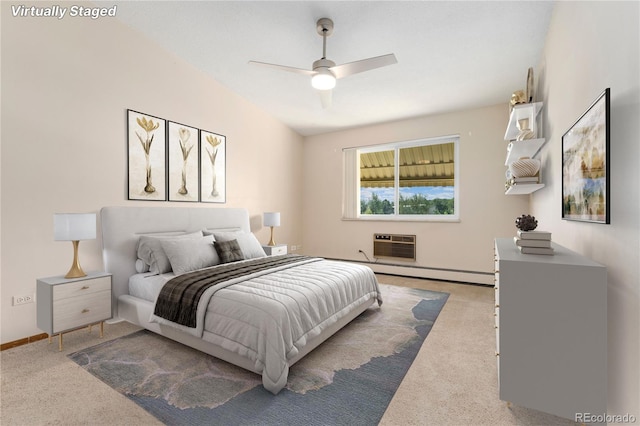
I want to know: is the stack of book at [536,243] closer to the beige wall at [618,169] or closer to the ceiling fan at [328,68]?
the beige wall at [618,169]

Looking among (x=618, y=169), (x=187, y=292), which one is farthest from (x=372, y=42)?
(x=187, y=292)

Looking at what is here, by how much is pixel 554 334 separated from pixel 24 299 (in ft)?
13.1

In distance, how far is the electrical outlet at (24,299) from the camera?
2570 mm

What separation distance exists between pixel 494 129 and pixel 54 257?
5.67 meters

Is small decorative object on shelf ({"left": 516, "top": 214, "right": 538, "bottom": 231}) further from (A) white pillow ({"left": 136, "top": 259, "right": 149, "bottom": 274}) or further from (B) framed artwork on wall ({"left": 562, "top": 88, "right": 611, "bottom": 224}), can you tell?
Result: (A) white pillow ({"left": 136, "top": 259, "right": 149, "bottom": 274})

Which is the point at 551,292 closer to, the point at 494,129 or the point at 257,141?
the point at 494,129

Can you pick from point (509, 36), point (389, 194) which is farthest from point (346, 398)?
point (389, 194)

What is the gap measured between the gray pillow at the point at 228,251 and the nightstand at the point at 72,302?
105 cm

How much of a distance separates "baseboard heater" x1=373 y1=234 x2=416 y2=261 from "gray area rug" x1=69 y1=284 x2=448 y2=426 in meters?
2.25

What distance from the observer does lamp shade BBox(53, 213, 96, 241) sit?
246 centimetres

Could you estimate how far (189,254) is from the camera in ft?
10.0

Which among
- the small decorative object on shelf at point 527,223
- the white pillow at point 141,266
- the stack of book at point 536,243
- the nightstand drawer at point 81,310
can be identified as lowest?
the nightstand drawer at point 81,310

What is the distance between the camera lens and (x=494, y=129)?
14.4 ft

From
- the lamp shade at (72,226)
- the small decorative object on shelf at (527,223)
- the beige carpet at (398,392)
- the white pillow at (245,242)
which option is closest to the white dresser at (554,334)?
the beige carpet at (398,392)
